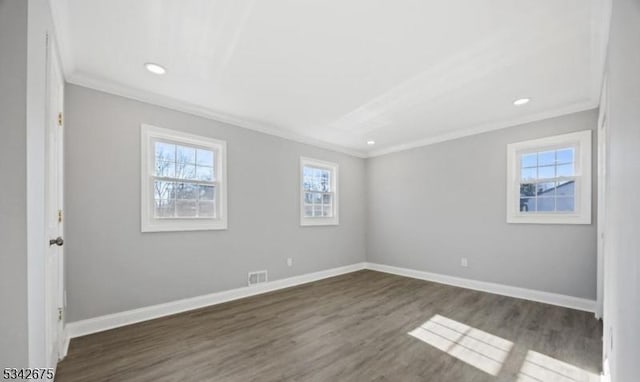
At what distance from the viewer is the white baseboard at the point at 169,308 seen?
2.62m

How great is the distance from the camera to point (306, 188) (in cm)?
487

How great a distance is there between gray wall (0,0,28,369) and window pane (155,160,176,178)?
7.07 ft

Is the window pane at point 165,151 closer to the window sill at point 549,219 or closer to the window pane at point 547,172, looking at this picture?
the window sill at point 549,219

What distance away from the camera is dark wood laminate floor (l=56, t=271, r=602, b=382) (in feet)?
6.63

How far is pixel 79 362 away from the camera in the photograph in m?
2.15

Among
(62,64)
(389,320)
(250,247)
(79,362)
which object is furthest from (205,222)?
(389,320)

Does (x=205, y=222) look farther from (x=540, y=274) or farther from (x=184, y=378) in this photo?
(x=540, y=274)

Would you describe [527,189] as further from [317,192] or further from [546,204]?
[317,192]

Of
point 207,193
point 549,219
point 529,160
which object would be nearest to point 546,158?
point 529,160

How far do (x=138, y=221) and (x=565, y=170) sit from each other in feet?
17.5

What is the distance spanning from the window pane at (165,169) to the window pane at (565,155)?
5.04 m

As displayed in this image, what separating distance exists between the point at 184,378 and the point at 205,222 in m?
1.91

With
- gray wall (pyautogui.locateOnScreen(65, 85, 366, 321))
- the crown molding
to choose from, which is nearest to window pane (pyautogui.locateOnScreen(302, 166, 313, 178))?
gray wall (pyautogui.locateOnScreen(65, 85, 366, 321))

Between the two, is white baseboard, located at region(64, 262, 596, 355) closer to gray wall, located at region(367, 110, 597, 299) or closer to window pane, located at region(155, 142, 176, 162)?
gray wall, located at region(367, 110, 597, 299)
